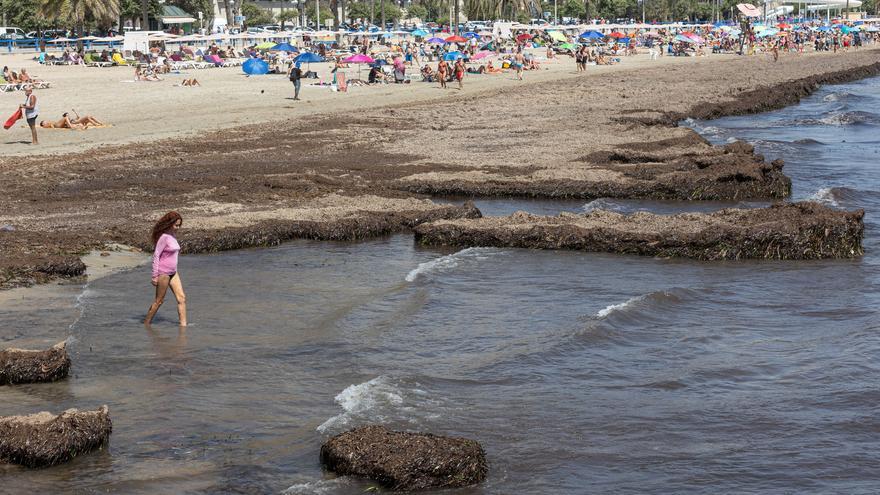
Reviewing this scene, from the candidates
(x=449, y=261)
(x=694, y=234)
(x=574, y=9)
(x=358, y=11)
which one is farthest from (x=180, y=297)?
(x=574, y=9)

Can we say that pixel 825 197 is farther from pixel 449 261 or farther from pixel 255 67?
pixel 255 67

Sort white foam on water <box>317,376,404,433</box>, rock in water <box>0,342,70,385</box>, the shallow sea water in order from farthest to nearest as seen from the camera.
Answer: rock in water <box>0,342,70,385</box>, white foam on water <box>317,376,404,433</box>, the shallow sea water

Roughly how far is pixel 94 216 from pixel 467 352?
804 centimetres

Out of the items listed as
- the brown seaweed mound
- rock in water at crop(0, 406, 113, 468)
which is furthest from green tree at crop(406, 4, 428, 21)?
rock in water at crop(0, 406, 113, 468)

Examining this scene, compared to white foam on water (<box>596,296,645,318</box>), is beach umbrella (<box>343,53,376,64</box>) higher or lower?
higher

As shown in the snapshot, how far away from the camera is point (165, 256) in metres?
11.5

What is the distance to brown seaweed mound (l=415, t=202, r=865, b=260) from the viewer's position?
15836 mm

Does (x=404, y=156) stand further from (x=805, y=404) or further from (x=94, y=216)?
(x=805, y=404)

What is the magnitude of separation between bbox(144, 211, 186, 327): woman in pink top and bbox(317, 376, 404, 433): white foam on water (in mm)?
2514

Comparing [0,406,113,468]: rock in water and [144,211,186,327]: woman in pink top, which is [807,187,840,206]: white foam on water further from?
[0,406,113,468]: rock in water

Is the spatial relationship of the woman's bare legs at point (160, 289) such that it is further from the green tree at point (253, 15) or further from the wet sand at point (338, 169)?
the green tree at point (253, 15)

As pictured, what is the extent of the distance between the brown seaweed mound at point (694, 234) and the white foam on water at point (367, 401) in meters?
6.40

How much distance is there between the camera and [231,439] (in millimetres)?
8656

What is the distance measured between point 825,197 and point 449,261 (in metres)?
9.34
